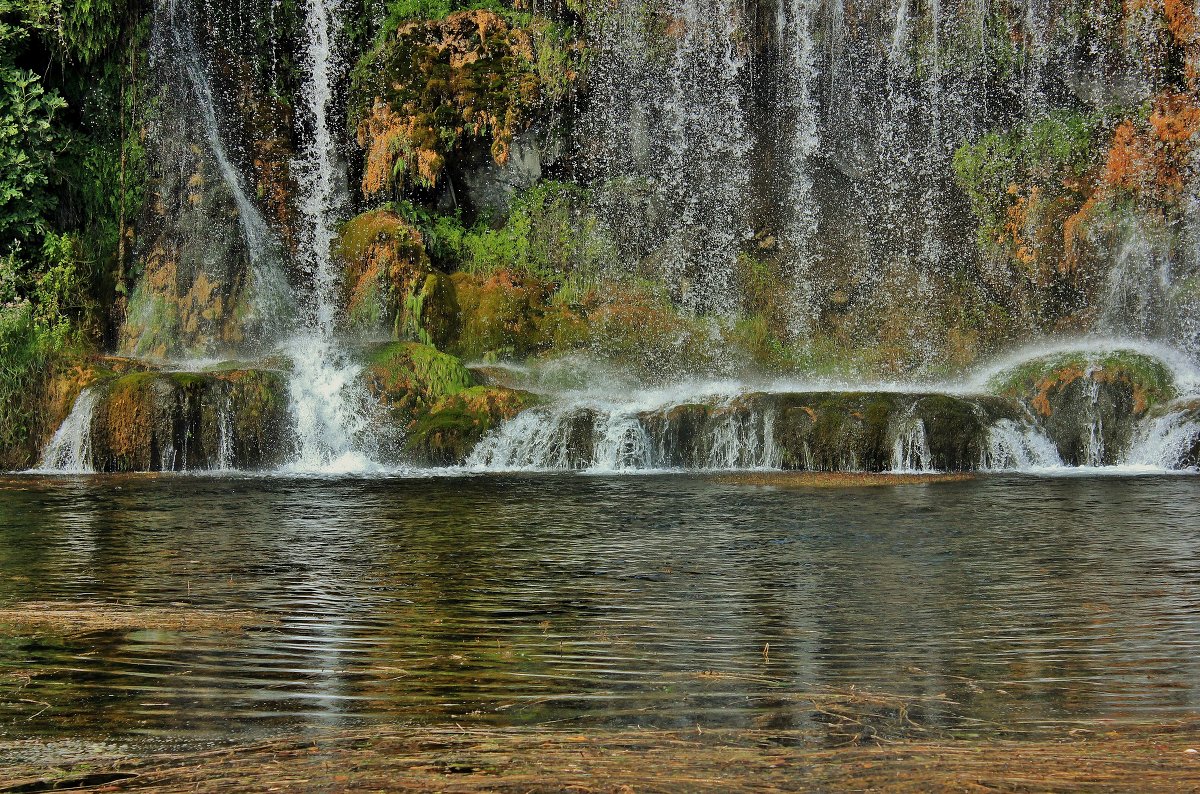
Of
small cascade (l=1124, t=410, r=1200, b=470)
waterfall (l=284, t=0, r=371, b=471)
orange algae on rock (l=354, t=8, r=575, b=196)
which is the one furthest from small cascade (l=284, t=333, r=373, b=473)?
small cascade (l=1124, t=410, r=1200, b=470)

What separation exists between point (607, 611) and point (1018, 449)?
10.7 metres

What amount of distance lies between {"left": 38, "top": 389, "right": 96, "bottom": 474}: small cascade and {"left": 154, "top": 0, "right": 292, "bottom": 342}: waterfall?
4.88m

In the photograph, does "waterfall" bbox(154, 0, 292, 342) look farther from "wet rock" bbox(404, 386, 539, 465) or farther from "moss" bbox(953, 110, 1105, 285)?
"moss" bbox(953, 110, 1105, 285)

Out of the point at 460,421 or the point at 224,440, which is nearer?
the point at 224,440

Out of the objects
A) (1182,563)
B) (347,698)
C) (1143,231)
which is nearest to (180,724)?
(347,698)

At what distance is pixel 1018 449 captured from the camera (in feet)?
50.4

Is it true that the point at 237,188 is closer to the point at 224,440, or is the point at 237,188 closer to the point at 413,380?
the point at 413,380

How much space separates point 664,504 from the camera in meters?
11.2

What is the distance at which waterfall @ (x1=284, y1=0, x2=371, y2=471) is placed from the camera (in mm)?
16891

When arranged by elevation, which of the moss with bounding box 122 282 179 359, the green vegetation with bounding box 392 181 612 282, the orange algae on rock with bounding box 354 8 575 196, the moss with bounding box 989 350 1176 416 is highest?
the orange algae on rock with bounding box 354 8 575 196

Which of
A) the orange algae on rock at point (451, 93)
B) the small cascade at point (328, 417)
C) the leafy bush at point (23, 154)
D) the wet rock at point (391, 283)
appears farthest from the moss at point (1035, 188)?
the leafy bush at point (23, 154)

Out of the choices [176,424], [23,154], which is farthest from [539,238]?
[23,154]

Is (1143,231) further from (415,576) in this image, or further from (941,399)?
(415,576)

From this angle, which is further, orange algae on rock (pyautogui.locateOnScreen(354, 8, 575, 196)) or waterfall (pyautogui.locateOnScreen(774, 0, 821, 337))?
waterfall (pyautogui.locateOnScreen(774, 0, 821, 337))
